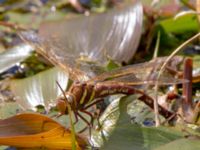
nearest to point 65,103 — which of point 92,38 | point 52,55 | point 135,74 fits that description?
point 135,74

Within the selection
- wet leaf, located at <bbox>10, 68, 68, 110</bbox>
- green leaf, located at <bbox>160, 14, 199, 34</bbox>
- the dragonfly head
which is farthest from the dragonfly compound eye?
green leaf, located at <bbox>160, 14, 199, 34</bbox>

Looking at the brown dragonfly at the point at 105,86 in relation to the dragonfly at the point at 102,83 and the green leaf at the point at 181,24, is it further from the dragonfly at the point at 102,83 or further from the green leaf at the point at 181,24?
the green leaf at the point at 181,24

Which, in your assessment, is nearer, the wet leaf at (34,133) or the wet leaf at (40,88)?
the wet leaf at (34,133)

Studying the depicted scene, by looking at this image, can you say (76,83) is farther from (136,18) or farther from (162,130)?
(136,18)

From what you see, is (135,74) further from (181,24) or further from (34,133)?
(181,24)

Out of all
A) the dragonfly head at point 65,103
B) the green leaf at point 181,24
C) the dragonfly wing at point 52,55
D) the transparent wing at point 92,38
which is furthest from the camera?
the green leaf at point 181,24

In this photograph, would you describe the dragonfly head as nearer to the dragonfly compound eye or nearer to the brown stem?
the dragonfly compound eye

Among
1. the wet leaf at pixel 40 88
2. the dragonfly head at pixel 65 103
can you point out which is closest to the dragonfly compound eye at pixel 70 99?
the dragonfly head at pixel 65 103
